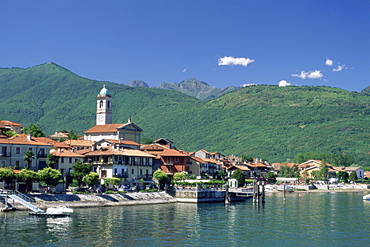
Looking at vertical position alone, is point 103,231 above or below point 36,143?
below

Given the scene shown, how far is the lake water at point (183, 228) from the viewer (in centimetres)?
5053

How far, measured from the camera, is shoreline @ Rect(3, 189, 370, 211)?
240ft

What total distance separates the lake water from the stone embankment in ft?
Result: 9.02

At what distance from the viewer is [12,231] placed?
2071 inches

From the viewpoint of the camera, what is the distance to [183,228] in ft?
194

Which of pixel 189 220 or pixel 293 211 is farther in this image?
pixel 293 211

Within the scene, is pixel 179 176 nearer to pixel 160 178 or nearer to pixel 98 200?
pixel 160 178

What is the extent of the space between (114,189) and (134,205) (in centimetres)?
796

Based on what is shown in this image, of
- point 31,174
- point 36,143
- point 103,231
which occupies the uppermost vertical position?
point 36,143

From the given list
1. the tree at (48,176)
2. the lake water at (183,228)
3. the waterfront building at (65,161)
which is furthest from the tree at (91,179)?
the lake water at (183,228)

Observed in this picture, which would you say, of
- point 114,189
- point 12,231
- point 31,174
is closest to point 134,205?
point 114,189

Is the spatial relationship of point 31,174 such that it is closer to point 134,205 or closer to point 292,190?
point 134,205

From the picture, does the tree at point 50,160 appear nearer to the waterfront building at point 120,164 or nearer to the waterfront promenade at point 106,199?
the waterfront promenade at point 106,199

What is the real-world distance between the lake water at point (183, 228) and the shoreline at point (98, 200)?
2.72 meters
